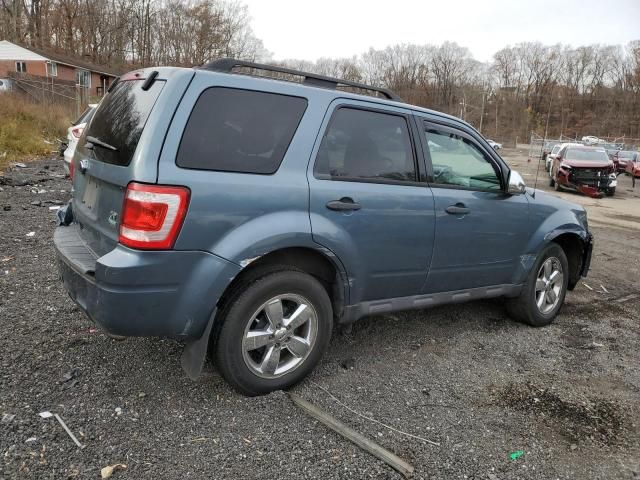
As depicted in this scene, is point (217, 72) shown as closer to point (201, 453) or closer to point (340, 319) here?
point (340, 319)

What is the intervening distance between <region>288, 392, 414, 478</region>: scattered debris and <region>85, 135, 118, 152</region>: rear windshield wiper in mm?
1810

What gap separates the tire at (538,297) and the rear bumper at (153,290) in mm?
2919

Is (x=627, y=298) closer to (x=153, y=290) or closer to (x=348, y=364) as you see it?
(x=348, y=364)

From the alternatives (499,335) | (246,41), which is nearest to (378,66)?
(246,41)

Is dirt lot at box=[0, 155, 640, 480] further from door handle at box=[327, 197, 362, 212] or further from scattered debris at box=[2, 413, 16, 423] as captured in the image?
door handle at box=[327, 197, 362, 212]

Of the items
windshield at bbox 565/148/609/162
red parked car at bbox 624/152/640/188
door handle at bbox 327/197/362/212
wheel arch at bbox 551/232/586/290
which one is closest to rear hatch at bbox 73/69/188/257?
door handle at bbox 327/197/362/212

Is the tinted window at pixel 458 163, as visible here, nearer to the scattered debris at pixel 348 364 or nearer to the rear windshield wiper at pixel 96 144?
the scattered debris at pixel 348 364

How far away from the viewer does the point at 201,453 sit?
8.63 feet

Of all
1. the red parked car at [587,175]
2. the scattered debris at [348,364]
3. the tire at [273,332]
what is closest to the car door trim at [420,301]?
the tire at [273,332]

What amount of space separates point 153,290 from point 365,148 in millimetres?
1648

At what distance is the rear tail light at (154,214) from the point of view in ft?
8.69

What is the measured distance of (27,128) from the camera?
1673 centimetres

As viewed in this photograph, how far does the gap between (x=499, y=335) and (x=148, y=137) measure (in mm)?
3367

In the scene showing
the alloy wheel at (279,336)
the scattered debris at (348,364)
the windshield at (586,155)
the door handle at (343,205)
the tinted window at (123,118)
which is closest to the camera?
the tinted window at (123,118)
